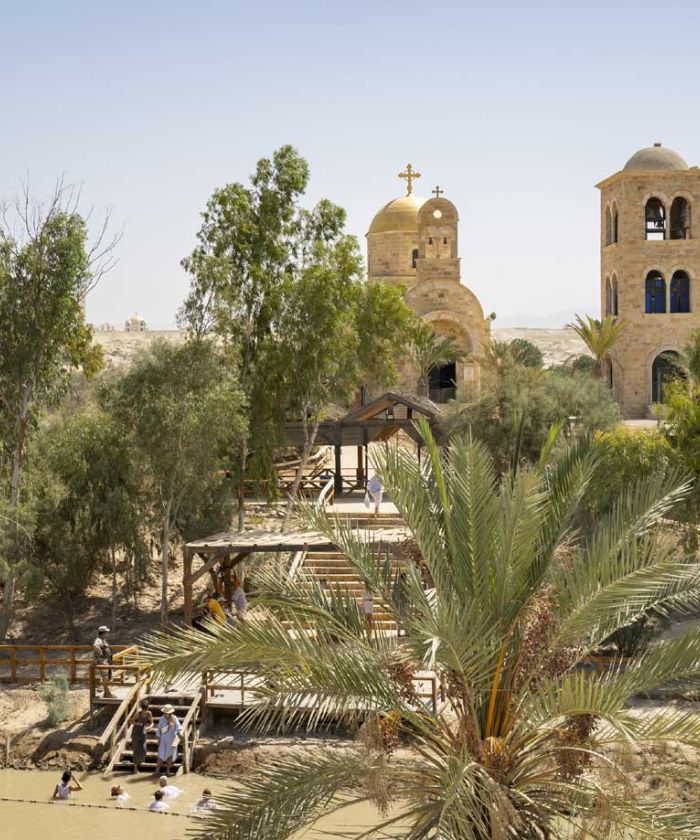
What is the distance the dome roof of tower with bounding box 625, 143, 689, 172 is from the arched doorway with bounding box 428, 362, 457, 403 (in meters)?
11.4

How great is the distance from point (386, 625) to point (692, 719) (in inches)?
536

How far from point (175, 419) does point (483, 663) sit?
16.1 metres

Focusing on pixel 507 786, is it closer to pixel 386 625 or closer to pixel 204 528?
pixel 386 625

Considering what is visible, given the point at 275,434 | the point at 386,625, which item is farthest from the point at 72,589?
the point at 386,625

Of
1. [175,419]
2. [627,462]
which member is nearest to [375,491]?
[627,462]

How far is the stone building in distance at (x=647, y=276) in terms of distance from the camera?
48219 millimetres

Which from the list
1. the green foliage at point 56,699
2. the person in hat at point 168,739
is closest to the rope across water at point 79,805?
the person in hat at point 168,739

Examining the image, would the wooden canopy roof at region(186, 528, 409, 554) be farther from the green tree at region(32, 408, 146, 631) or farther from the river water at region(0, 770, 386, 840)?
the river water at region(0, 770, 386, 840)

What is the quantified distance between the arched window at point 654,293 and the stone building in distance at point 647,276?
4 centimetres

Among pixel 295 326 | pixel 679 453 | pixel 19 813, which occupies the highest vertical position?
pixel 295 326

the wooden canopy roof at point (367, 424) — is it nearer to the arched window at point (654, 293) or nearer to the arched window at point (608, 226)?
the arched window at point (654, 293)

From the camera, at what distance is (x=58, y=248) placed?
22.9 m

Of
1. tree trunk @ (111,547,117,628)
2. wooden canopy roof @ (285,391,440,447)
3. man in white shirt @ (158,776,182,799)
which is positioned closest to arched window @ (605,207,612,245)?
wooden canopy roof @ (285,391,440,447)

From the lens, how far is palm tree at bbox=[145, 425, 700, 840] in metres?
7.74
